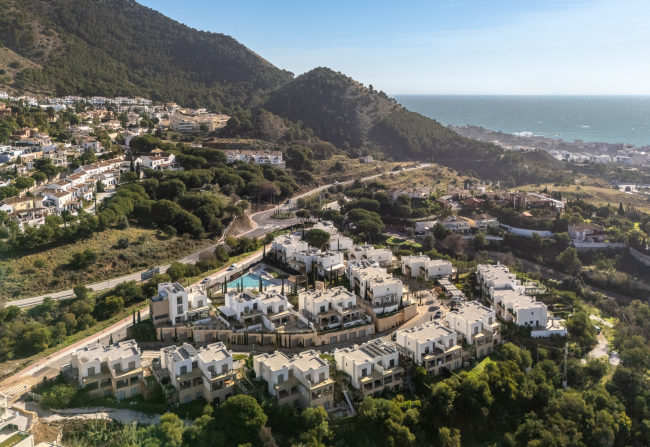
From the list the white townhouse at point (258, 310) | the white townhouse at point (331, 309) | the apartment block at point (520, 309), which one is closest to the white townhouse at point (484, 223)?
the apartment block at point (520, 309)

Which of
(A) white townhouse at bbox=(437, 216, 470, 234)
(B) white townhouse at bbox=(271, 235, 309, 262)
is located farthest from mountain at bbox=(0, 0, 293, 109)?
(A) white townhouse at bbox=(437, 216, 470, 234)

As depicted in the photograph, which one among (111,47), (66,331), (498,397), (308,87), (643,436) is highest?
(111,47)

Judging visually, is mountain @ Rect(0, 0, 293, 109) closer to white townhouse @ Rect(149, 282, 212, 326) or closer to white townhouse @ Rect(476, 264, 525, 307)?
white townhouse @ Rect(149, 282, 212, 326)

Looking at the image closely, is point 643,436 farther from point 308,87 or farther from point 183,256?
point 308,87

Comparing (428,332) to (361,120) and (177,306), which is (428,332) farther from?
(361,120)

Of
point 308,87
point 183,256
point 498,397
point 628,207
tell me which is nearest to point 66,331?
point 183,256

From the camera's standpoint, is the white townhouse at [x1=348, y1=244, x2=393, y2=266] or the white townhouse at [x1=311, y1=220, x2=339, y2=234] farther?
the white townhouse at [x1=311, y1=220, x2=339, y2=234]
